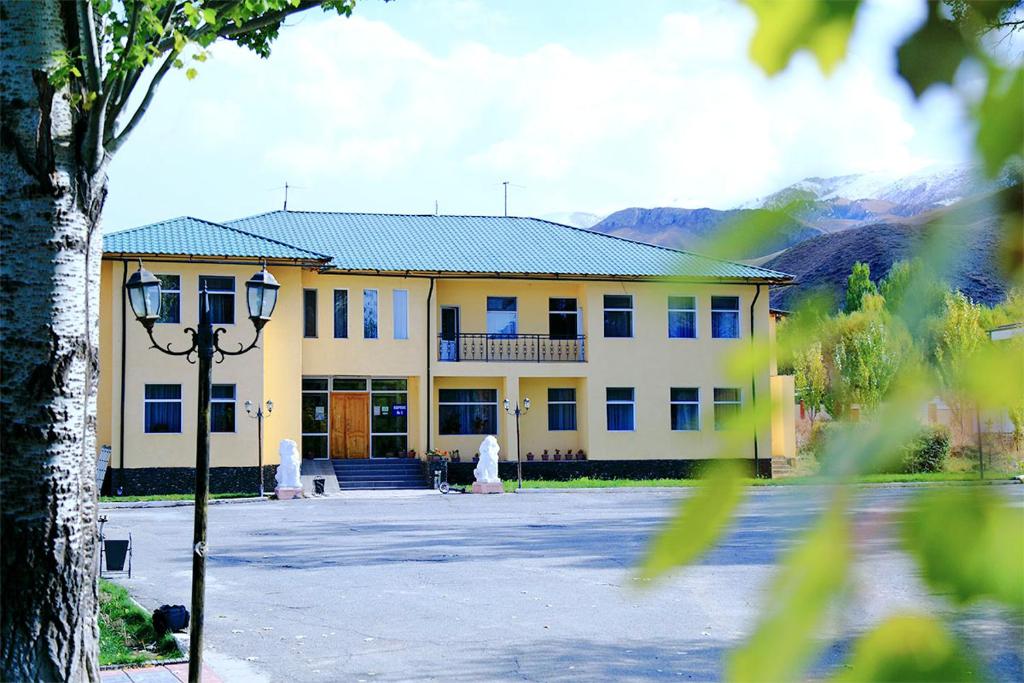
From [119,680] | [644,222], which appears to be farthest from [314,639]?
[644,222]

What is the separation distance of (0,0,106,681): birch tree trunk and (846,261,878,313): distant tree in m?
5.92

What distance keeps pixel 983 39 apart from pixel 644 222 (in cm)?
37

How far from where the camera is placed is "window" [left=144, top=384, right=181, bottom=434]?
85.9 feet

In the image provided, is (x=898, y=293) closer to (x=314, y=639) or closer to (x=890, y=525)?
(x=890, y=525)

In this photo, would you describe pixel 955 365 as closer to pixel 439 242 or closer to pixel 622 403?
pixel 622 403

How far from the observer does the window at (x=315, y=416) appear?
29547mm

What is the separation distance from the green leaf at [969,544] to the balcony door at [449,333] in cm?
2961

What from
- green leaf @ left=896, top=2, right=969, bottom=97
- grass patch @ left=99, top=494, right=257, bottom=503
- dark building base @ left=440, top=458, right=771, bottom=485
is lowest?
grass patch @ left=99, top=494, right=257, bottom=503

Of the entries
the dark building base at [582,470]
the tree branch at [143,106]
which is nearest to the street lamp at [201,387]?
the tree branch at [143,106]

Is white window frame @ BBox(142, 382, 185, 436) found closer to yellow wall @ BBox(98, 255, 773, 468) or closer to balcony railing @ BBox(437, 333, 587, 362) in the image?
yellow wall @ BBox(98, 255, 773, 468)

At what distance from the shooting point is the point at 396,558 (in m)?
14.0

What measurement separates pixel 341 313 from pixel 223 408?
4341mm

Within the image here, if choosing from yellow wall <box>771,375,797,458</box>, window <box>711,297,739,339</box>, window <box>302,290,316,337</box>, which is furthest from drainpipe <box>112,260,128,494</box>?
yellow wall <box>771,375,797,458</box>

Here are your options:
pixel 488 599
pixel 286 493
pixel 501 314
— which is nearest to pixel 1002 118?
pixel 488 599
